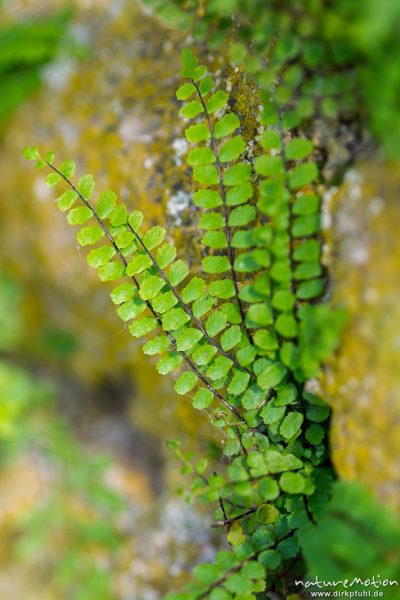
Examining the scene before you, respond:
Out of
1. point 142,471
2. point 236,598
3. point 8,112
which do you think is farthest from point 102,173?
point 142,471

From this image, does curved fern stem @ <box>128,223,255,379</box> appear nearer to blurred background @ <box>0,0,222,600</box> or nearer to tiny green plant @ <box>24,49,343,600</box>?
tiny green plant @ <box>24,49,343,600</box>

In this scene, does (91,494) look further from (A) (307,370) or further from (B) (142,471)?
(A) (307,370)

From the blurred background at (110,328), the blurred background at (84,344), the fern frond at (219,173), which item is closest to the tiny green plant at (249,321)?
the fern frond at (219,173)

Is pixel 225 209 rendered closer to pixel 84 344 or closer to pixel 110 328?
pixel 110 328

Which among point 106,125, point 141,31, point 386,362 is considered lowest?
point 386,362

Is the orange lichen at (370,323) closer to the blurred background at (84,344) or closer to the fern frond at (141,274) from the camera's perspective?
the fern frond at (141,274)

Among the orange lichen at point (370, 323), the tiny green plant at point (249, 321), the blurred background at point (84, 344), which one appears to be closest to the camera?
the orange lichen at point (370, 323)

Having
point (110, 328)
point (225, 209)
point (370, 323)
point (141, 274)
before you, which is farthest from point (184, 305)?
point (110, 328)
